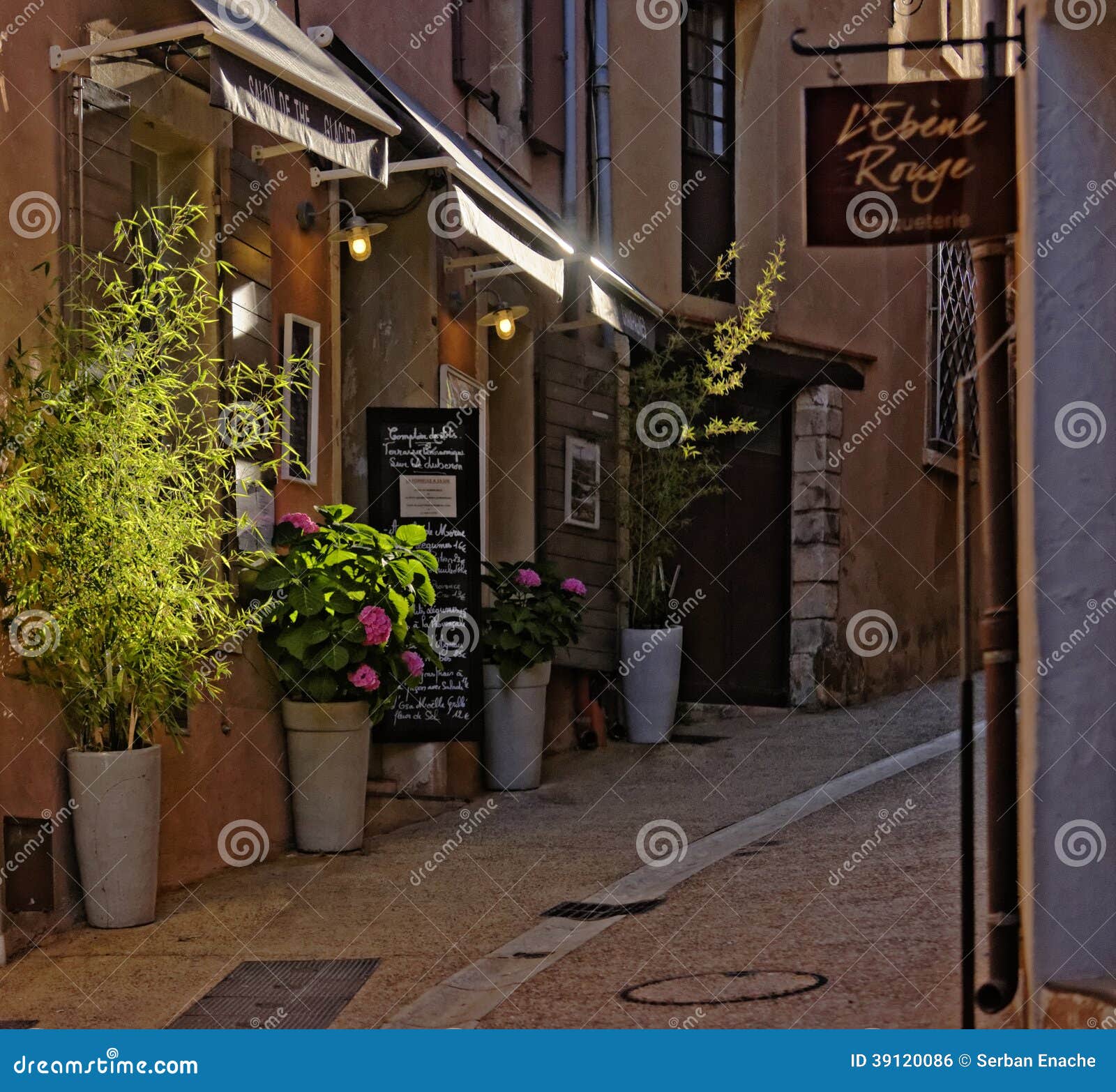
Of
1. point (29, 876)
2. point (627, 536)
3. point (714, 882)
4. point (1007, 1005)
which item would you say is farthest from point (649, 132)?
point (1007, 1005)

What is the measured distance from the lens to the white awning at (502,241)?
26.7 feet

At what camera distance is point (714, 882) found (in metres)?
6.87

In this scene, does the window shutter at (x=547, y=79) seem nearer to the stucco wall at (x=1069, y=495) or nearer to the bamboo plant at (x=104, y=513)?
the bamboo plant at (x=104, y=513)

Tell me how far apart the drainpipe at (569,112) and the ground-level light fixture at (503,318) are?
1.66 metres

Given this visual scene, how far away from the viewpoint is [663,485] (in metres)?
12.2

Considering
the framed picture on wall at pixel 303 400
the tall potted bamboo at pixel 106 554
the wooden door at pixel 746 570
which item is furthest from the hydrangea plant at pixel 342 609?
the wooden door at pixel 746 570

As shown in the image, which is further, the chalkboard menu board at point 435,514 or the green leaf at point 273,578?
the chalkboard menu board at point 435,514

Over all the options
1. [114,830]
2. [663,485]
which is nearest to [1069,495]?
[114,830]

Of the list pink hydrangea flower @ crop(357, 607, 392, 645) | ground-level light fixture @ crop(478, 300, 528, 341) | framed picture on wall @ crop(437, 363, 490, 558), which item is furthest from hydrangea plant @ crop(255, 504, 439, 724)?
ground-level light fixture @ crop(478, 300, 528, 341)

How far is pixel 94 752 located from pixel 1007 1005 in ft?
12.1

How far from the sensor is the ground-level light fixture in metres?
10.5

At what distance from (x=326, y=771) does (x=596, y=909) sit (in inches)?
79.7

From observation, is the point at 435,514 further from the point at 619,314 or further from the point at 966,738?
the point at 966,738

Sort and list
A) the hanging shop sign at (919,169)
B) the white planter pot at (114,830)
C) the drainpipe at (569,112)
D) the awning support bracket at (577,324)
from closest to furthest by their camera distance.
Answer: the hanging shop sign at (919,169) < the white planter pot at (114,830) < the awning support bracket at (577,324) < the drainpipe at (569,112)
